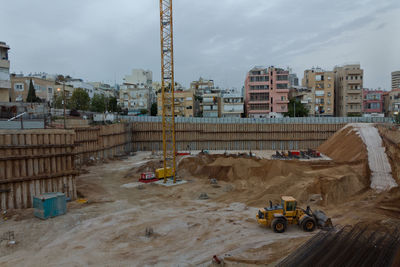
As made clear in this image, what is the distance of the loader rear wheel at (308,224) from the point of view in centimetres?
1458

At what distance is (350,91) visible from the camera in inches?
2817

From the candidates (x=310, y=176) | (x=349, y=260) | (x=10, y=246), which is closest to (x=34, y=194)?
(x=10, y=246)

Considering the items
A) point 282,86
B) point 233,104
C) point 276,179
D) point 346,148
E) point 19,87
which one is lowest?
point 276,179

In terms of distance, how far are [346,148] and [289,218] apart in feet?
86.6

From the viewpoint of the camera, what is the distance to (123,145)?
149 ft

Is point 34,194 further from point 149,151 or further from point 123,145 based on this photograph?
point 149,151

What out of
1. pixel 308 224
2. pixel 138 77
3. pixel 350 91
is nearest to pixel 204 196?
pixel 308 224

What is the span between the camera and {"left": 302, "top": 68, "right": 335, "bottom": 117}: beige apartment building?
73.1 meters

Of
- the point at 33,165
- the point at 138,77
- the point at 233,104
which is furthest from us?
the point at 138,77

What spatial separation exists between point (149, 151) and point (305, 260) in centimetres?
4043

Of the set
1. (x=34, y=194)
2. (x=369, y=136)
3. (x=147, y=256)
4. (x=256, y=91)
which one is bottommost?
(x=147, y=256)

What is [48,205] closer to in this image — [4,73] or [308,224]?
[308,224]

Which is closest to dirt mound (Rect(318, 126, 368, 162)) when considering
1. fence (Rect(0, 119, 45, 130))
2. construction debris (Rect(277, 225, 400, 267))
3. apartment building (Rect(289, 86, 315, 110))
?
construction debris (Rect(277, 225, 400, 267))

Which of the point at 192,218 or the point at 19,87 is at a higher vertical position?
the point at 19,87
